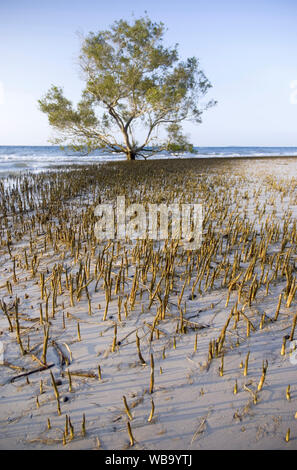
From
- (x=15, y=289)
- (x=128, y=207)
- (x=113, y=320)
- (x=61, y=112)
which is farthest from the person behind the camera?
(x=61, y=112)

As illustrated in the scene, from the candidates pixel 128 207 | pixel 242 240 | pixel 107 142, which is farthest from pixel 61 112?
pixel 242 240

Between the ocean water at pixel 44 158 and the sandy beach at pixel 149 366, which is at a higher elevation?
the ocean water at pixel 44 158

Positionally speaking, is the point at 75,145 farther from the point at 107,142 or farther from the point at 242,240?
the point at 242,240

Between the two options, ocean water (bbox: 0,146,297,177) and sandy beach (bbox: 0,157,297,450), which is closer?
sandy beach (bbox: 0,157,297,450)

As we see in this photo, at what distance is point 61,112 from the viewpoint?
1445cm

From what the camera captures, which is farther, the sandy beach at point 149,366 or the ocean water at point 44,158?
the ocean water at point 44,158

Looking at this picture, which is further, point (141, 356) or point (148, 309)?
point (148, 309)

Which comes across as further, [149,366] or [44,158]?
[44,158]

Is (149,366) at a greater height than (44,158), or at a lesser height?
lesser

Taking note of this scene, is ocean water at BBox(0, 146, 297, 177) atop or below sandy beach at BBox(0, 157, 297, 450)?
atop
